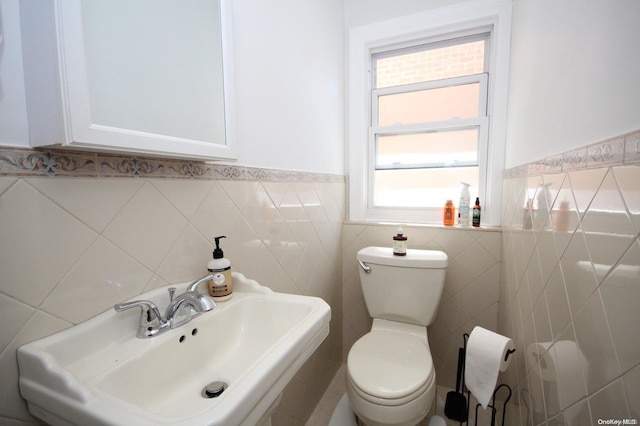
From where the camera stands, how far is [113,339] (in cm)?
62

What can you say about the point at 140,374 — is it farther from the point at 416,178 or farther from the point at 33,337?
the point at 416,178

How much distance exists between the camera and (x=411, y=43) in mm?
1837

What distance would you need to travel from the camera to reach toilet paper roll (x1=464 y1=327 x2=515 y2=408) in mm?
903

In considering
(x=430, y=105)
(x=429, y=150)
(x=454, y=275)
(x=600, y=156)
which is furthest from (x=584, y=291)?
(x=430, y=105)

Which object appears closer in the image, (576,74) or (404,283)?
(576,74)

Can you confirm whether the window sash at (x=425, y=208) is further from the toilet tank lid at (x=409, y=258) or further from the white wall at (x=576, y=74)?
the white wall at (x=576, y=74)

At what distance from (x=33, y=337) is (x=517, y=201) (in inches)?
61.2

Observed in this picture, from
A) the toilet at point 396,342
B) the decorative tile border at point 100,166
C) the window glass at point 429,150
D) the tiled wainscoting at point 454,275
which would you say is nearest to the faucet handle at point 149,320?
→ the decorative tile border at point 100,166

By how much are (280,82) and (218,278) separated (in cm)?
87

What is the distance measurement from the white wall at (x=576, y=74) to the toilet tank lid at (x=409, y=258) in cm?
60

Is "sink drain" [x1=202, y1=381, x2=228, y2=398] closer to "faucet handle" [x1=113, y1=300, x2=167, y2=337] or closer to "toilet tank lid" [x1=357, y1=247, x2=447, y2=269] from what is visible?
"faucet handle" [x1=113, y1=300, x2=167, y2=337]

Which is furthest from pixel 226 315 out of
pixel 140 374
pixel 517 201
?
pixel 517 201

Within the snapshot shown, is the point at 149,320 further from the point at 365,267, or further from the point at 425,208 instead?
the point at 425,208

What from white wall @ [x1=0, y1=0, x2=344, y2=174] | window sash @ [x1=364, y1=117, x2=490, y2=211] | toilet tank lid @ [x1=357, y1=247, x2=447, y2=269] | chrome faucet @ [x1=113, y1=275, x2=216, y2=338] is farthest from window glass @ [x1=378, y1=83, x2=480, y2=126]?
chrome faucet @ [x1=113, y1=275, x2=216, y2=338]
